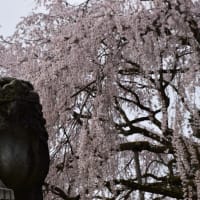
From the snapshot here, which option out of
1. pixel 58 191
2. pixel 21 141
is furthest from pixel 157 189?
pixel 21 141

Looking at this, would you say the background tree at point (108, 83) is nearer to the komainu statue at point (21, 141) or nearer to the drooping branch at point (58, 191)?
the drooping branch at point (58, 191)

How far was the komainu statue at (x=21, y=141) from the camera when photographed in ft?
10.4

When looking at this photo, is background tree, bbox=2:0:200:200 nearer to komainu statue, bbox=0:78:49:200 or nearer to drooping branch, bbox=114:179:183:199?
drooping branch, bbox=114:179:183:199

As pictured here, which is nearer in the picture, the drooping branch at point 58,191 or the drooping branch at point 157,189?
the drooping branch at point 157,189

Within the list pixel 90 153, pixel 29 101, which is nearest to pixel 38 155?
pixel 29 101

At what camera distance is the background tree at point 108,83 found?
6.11 meters

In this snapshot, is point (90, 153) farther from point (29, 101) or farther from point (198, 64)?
point (29, 101)

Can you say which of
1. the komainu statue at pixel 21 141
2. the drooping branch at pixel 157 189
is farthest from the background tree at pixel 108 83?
the komainu statue at pixel 21 141

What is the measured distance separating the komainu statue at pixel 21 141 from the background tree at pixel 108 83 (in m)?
2.67

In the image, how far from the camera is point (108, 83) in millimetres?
6441

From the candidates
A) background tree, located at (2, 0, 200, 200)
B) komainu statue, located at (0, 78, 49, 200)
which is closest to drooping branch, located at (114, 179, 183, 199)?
background tree, located at (2, 0, 200, 200)

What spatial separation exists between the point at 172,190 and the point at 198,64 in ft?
6.09

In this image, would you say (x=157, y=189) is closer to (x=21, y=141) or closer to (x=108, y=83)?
(x=108, y=83)

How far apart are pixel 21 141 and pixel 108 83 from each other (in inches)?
130
